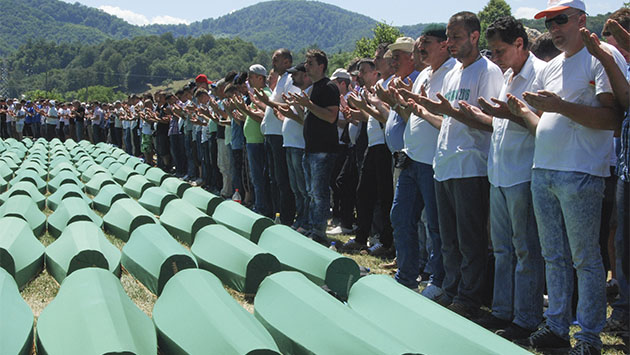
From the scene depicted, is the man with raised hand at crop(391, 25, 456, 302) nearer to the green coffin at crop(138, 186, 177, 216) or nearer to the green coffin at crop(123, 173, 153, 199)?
the green coffin at crop(138, 186, 177, 216)

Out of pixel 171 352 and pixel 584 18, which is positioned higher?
pixel 584 18

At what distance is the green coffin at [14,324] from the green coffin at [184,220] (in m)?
2.34

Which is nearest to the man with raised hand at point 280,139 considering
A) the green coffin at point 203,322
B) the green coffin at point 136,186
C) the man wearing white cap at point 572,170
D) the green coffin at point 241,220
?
the green coffin at point 241,220

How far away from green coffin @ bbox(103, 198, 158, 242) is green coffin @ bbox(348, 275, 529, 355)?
3099 millimetres

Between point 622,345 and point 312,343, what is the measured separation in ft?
7.33

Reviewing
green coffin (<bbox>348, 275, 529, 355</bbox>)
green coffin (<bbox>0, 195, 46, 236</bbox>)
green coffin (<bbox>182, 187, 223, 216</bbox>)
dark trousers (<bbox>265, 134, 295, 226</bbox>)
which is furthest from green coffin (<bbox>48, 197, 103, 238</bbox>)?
green coffin (<bbox>348, 275, 529, 355</bbox>)

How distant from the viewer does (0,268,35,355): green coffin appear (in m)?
2.93

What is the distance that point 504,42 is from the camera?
4.06m

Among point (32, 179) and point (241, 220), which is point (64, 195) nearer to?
point (32, 179)

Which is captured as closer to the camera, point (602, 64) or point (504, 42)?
point (602, 64)

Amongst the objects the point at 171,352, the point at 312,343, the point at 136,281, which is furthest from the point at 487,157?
the point at 136,281

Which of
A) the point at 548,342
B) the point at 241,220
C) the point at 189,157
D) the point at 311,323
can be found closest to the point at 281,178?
the point at 241,220

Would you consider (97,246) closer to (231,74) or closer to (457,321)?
(457,321)

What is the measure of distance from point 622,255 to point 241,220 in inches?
129
